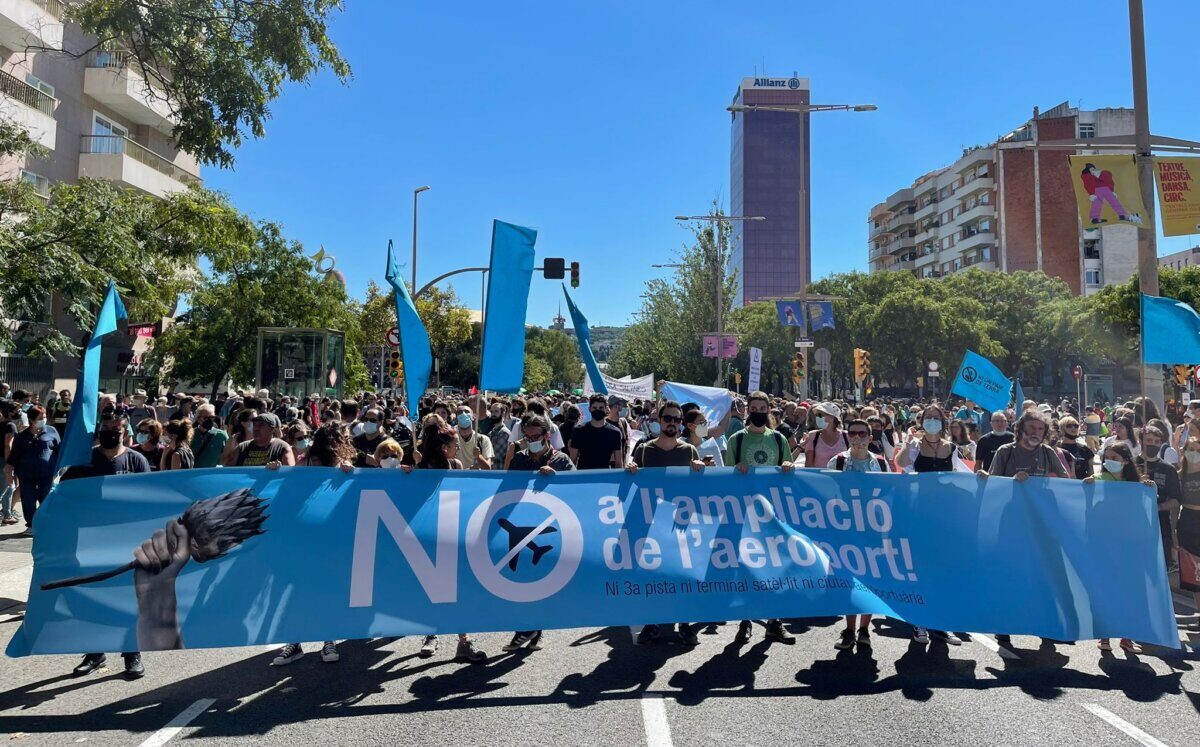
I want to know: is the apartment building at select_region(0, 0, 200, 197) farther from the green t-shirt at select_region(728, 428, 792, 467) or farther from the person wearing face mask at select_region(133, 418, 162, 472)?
the green t-shirt at select_region(728, 428, 792, 467)

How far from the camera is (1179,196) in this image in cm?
1116


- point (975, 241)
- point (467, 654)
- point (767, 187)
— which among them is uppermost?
point (767, 187)

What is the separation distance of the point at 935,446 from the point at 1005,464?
76cm

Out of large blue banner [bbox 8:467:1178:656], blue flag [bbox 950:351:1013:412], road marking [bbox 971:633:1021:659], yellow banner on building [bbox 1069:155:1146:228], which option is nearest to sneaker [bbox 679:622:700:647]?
large blue banner [bbox 8:467:1178:656]

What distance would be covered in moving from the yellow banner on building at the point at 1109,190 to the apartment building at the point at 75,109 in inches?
840

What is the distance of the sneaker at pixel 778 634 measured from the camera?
667 cm

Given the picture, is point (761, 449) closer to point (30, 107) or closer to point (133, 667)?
point (133, 667)

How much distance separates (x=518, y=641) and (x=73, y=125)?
27.6 meters

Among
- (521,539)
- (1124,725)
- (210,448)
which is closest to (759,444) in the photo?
(521,539)

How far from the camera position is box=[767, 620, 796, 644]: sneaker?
6.67 metres

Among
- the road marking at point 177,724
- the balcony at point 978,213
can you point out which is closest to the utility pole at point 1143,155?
the road marking at point 177,724

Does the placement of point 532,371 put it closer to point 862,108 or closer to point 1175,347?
point 862,108

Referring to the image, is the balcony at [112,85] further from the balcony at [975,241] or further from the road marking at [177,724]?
the balcony at [975,241]

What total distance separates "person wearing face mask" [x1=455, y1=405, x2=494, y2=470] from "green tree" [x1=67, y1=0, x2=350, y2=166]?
492 cm
